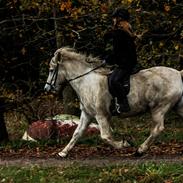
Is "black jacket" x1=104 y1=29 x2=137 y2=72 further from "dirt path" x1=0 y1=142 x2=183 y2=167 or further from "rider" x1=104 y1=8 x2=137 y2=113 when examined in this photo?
"dirt path" x1=0 y1=142 x2=183 y2=167

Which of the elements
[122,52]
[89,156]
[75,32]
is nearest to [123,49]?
[122,52]

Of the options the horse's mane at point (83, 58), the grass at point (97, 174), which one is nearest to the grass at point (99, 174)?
the grass at point (97, 174)

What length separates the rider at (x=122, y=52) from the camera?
13.7 meters

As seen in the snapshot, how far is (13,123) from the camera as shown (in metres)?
28.2

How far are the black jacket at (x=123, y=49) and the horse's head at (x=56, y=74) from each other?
1.50m

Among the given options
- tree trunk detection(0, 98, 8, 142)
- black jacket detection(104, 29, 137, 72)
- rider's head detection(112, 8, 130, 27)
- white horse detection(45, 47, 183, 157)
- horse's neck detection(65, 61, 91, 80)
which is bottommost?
tree trunk detection(0, 98, 8, 142)

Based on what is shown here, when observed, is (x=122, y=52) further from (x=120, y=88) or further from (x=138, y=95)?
(x=138, y=95)

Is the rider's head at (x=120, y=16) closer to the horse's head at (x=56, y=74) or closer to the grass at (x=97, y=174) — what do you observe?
the horse's head at (x=56, y=74)

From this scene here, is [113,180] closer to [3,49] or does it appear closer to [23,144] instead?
[23,144]

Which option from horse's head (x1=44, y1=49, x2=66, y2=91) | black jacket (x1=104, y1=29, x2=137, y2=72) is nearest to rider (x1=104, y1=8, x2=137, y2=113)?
black jacket (x1=104, y1=29, x2=137, y2=72)

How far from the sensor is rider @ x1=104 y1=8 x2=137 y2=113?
13.7 meters

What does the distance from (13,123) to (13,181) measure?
1652cm

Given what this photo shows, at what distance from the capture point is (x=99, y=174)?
11625 millimetres

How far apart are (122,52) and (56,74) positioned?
1.83 meters
